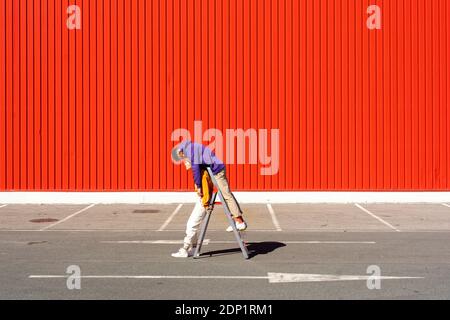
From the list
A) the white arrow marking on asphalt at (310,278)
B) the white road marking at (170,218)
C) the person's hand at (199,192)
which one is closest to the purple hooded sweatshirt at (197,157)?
the person's hand at (199,192)

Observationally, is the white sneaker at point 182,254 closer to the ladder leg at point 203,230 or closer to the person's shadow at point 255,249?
the ladder leg at point 203,230

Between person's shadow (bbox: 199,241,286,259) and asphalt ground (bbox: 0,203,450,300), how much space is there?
19 mm

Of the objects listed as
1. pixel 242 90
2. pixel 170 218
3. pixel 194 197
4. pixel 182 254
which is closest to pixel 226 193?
pixel 182 254

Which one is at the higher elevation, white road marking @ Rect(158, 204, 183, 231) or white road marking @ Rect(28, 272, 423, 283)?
white road marking @ Rect(28, 272, 423, 283)

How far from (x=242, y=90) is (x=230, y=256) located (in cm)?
1005

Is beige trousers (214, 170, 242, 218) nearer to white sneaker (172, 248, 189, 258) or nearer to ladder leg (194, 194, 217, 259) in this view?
ladder leg (194, 194, 217, 259)

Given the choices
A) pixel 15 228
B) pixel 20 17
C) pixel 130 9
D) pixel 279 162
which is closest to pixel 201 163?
pixel 15 228

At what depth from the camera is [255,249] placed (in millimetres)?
11852

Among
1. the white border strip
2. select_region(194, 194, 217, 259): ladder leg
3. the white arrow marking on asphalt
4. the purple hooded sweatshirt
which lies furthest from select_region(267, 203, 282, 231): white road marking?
the white arrow marking on asphalt

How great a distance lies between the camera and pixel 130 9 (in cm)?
2048

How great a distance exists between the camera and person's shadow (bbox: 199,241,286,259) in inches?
448

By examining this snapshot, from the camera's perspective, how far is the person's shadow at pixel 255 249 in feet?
37.3

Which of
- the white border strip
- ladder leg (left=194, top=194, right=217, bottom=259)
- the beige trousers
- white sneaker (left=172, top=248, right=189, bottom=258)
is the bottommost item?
the white border strip

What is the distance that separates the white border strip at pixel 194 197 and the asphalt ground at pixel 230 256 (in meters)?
1.87
